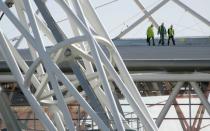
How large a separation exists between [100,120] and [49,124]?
181 centimetres

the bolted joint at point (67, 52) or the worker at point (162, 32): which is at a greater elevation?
the worker at point (162, 32)

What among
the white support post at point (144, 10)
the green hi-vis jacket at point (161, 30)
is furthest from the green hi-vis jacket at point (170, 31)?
the white support post at point (144, 10)

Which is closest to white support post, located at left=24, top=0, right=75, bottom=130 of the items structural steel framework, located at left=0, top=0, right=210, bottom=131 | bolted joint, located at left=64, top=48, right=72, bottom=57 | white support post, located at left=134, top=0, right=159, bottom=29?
structural steel framework, located at left=0, top=0, right=210, bottom=131

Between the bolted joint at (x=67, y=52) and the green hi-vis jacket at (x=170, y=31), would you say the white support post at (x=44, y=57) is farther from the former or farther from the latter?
the green hi-vis jacket at (x=170, y=31)

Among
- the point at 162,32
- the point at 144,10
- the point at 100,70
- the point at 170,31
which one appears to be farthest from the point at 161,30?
the point at 100,70

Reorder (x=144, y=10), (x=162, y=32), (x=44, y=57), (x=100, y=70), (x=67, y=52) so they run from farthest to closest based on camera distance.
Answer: (x=144, y=10) < (x=162, y=32) < (x=67, y=52) < (x=44, y=57) < (x=100, y=70)

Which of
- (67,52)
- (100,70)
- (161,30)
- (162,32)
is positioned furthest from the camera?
(162,32)

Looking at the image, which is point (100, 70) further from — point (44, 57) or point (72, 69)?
point (72, 69)

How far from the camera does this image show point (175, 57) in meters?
35.2

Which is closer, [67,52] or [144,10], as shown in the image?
[67,52]

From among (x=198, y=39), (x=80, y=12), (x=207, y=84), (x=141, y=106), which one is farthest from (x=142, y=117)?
(x=207, y=84)

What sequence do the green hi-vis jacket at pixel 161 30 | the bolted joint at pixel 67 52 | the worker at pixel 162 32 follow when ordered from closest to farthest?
1. the bolted joint at pixel 67 52
2. the worker at pixel 162 32
3. the green hi-vis jacket at pixel 161 30

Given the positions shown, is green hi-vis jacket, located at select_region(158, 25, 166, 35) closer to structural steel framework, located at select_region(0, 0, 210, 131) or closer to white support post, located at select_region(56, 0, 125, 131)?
structural steel framework, located at select_region(0, 0, 210, 131)

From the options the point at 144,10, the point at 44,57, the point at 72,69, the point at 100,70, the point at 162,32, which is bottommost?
the point at 100,70
